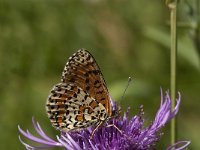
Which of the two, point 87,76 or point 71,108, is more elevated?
point 87,76

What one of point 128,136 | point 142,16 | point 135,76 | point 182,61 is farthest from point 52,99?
point 142,16

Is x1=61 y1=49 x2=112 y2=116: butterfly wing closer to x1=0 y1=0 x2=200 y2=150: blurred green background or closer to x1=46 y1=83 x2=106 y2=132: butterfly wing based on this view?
x1=46 y1=83 x2=106 y2=132: butterfly wing

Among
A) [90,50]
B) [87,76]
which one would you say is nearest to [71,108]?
[87,76]

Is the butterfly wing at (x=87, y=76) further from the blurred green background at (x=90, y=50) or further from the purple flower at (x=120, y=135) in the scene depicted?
the blurred green background at (x=90, y=50)

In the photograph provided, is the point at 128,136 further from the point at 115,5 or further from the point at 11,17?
the point at 115,5

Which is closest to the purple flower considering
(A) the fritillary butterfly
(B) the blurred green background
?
(A) the fritillary butterfly

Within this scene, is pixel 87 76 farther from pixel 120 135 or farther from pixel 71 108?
pixel 120 135

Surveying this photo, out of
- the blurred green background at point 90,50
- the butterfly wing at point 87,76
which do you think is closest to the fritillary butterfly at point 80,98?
Answer: the butterfly wing at point 87,76

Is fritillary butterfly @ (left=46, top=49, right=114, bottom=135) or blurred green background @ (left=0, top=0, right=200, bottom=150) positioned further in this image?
blurred green background @ (left=0, top=0, right=200, bottom=150)
